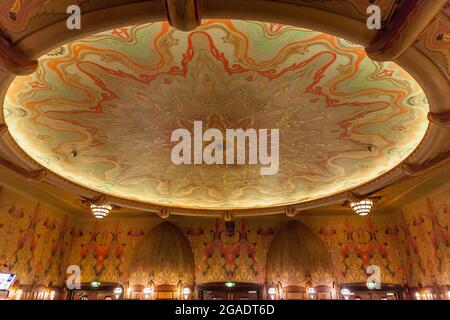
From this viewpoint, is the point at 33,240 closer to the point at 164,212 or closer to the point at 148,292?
the point at 148,292

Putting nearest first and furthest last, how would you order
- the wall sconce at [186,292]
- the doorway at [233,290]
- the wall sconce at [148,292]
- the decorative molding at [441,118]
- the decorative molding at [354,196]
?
the decorative molding at [441,118]
the decorative molding at [354,196]
the wall sconce at [148,292]
the wall sconce at [186,292]
the doorway at [233,290]

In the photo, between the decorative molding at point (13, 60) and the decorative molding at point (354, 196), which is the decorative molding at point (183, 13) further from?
the decorative molding at point (354, 196)

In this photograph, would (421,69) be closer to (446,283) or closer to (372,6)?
(372,6)

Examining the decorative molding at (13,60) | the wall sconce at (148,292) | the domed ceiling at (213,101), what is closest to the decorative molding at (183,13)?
the domed ceiling at (213,101)

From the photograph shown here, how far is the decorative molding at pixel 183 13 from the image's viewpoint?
2904 millimetres

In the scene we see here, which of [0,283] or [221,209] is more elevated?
[221,209]

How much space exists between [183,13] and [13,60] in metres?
2.26

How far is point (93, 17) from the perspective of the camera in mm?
3330

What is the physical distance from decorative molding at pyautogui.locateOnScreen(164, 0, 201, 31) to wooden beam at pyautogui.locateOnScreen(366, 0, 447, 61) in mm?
2028

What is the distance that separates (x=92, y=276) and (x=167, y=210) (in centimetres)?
446

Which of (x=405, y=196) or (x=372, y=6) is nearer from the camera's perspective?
(x=372, y=6)

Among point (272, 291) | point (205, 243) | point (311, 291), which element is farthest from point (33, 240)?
point (311, 291)

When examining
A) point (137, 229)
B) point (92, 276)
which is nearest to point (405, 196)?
point (137, 229)

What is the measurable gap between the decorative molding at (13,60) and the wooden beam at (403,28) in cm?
415
